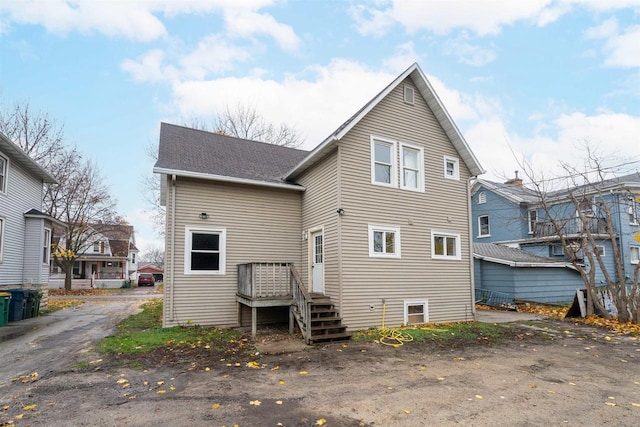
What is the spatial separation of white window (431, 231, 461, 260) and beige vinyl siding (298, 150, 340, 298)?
344cm

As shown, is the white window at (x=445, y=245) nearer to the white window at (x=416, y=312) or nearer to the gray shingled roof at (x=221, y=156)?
the white window at (x=416, y=312)

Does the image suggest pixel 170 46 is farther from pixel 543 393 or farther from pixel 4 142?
pixel 543 393

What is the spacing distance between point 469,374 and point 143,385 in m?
5.04

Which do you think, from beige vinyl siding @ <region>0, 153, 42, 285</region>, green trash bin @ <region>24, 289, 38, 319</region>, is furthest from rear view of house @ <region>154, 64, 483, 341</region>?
green trash bin @ <region>24, 289, 38, 319</region>

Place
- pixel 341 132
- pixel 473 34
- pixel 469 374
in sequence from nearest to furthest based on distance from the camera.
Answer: pixel 469 374 → pixel 341 132 → pixel 473 34

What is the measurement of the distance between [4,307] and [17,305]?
3.67 feet

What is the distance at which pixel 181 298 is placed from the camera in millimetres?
9820

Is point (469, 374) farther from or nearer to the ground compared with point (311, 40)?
nearer to the ground

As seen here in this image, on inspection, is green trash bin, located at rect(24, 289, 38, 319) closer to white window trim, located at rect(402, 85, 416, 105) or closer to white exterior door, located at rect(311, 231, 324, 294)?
white exterior door, located at rect(311, 231, 324, 294)

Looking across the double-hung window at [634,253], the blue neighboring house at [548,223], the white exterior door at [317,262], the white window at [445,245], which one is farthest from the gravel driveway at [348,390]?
the double-hung window at [634,253]

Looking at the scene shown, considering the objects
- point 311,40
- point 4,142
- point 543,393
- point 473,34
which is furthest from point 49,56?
point 543,393

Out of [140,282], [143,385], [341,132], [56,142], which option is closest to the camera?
[143,385]

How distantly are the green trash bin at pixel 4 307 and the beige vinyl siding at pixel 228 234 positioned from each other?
582 centimetres

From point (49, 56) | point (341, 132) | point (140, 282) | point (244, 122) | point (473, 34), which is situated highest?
point (244, 122)
